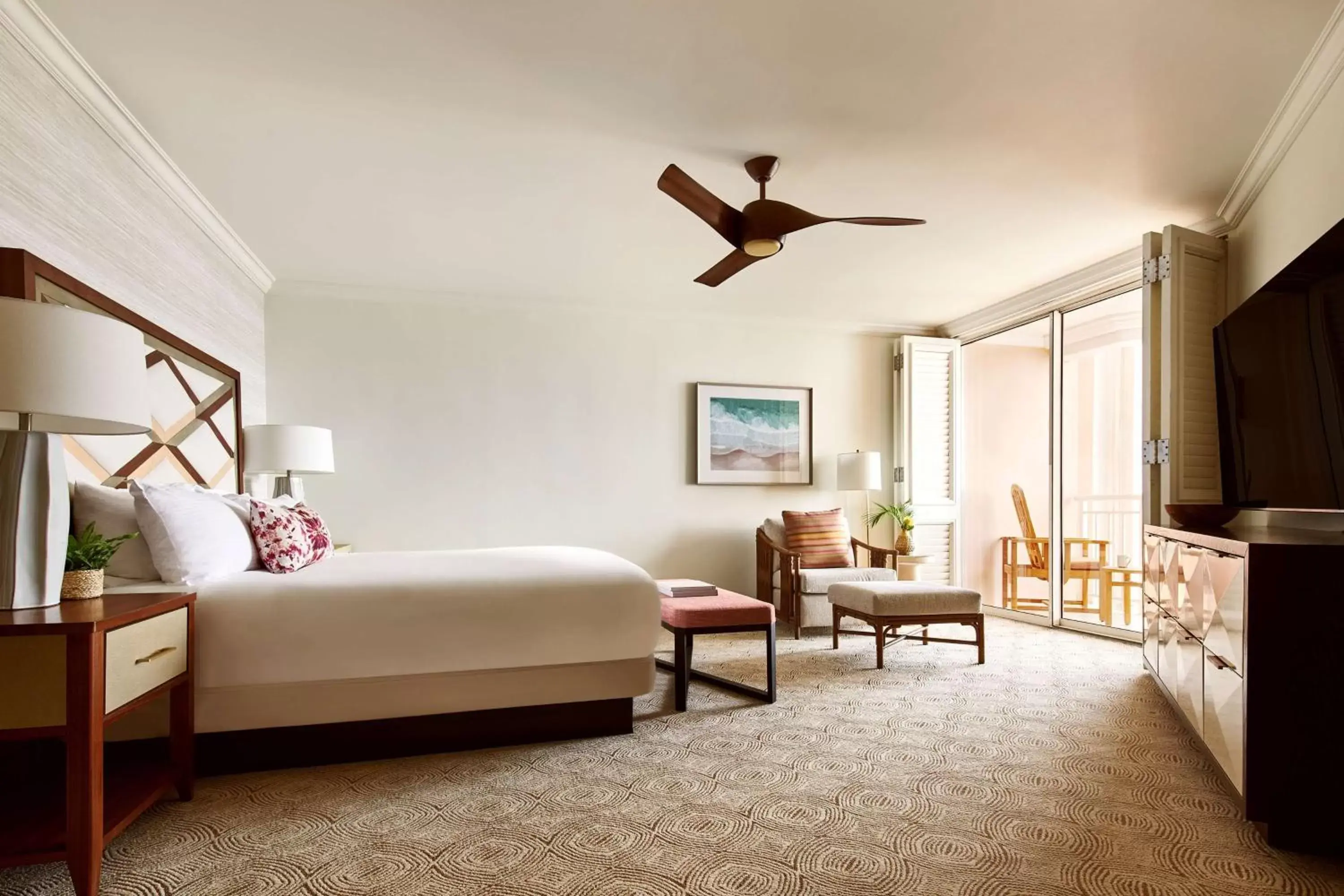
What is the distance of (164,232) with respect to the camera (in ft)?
11.0

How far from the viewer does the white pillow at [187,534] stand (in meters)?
2.38


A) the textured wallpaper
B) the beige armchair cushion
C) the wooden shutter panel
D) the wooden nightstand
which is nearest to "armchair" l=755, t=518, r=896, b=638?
the beige armchair cushion

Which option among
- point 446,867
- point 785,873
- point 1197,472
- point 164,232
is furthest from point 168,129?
point 1197,472

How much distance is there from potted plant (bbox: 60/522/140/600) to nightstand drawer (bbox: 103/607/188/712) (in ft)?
0.62

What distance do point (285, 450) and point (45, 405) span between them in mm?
2592

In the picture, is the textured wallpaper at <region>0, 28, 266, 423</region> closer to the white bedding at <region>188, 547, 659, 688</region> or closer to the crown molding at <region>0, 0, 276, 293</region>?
the crown molding at <region>0, 0, 276, 293</region>

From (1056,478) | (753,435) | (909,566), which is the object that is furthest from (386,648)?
(1056,478)

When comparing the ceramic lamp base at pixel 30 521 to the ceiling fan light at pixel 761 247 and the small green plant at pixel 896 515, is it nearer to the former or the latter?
the ceiling fan light at pixel 761 247

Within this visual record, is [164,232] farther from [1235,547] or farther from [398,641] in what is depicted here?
[1235,547]

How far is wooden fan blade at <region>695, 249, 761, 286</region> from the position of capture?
11.2ft

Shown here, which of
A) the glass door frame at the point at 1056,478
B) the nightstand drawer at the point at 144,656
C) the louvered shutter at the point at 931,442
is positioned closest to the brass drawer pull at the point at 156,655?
the nightstand drawer at the point at 144,656

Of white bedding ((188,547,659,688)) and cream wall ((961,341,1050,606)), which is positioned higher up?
cream wall ((961,341,1050,606))

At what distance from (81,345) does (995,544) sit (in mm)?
6975

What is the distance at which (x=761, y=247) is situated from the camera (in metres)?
3.29
